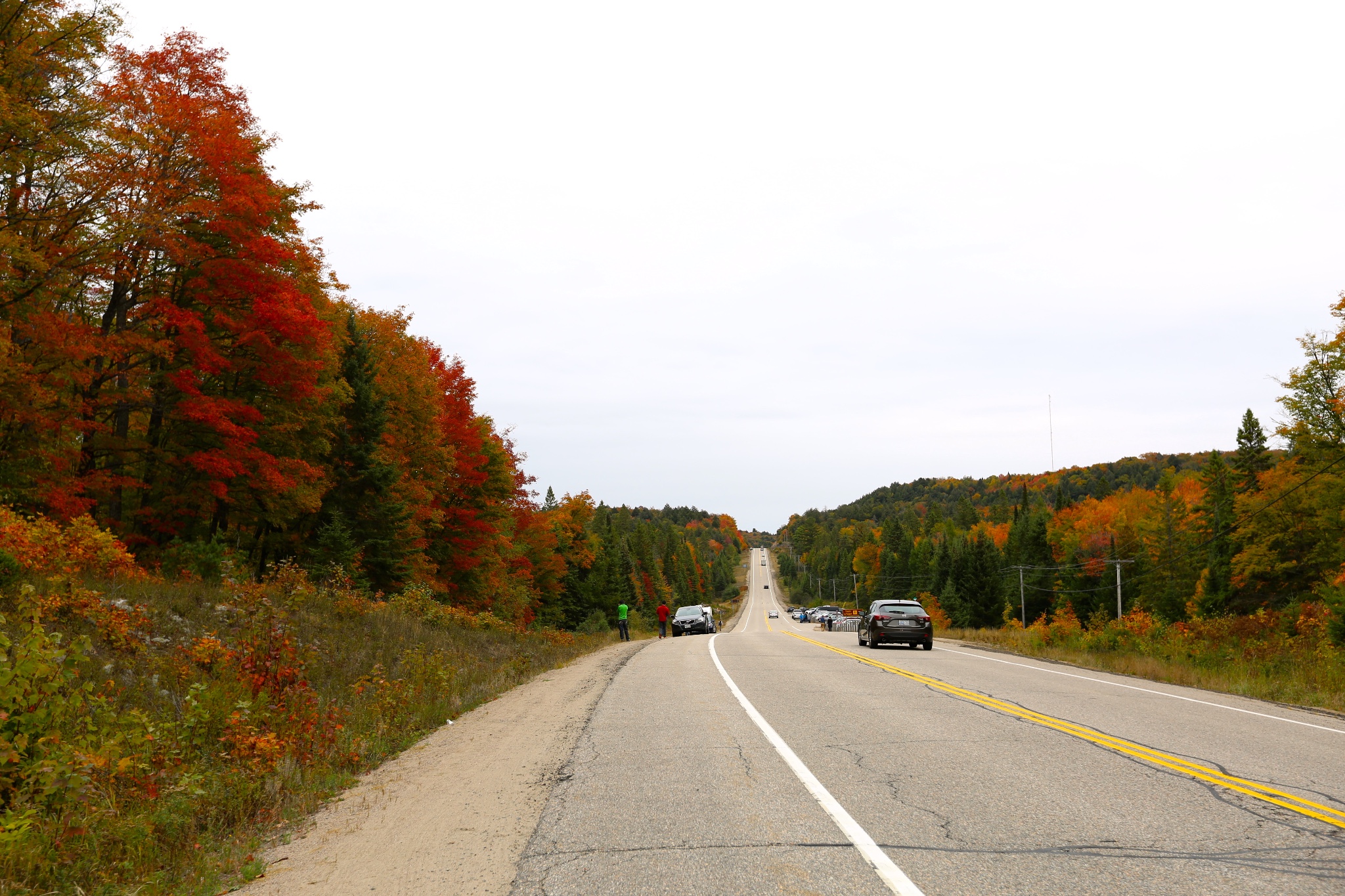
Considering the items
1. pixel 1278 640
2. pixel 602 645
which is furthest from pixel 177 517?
pixel 1278 640

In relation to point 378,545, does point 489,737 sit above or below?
below

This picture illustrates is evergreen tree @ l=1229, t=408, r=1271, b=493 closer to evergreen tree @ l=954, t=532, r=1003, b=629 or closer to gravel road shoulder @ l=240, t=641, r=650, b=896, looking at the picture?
evergreen tree @ l=954, t=532, r=1003, b=629

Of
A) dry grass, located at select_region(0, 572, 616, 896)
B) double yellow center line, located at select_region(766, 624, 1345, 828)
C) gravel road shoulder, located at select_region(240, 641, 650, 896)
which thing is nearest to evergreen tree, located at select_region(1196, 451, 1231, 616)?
double yellow center line, located at select_region(766, 624, 1345, 828)

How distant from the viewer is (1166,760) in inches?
317

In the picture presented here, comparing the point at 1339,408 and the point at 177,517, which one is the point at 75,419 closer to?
the point at 177,517

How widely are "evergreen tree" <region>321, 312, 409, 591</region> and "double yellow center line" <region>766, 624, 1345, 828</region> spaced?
23.7m

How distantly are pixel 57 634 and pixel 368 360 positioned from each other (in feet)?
96.8

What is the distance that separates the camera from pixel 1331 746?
29.9 ft

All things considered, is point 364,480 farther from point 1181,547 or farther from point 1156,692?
point 1181,547

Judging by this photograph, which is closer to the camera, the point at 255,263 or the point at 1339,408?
the point at 255,263

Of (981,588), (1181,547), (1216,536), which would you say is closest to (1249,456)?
(1216,536)

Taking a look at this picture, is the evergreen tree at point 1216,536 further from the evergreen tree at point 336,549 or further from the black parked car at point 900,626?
the evergreen tree at point 336,549

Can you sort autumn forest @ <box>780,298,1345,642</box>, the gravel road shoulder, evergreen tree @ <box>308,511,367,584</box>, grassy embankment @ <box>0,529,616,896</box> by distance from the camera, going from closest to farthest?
the gravel road shoulder
grassy embankment @ <box>0,529,616,896</box>
evergreen tree @ <box>308,511,367,584</box>
autumn forest @ <box>780,298,1345,642</box>

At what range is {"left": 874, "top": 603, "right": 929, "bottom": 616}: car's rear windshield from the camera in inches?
1016
